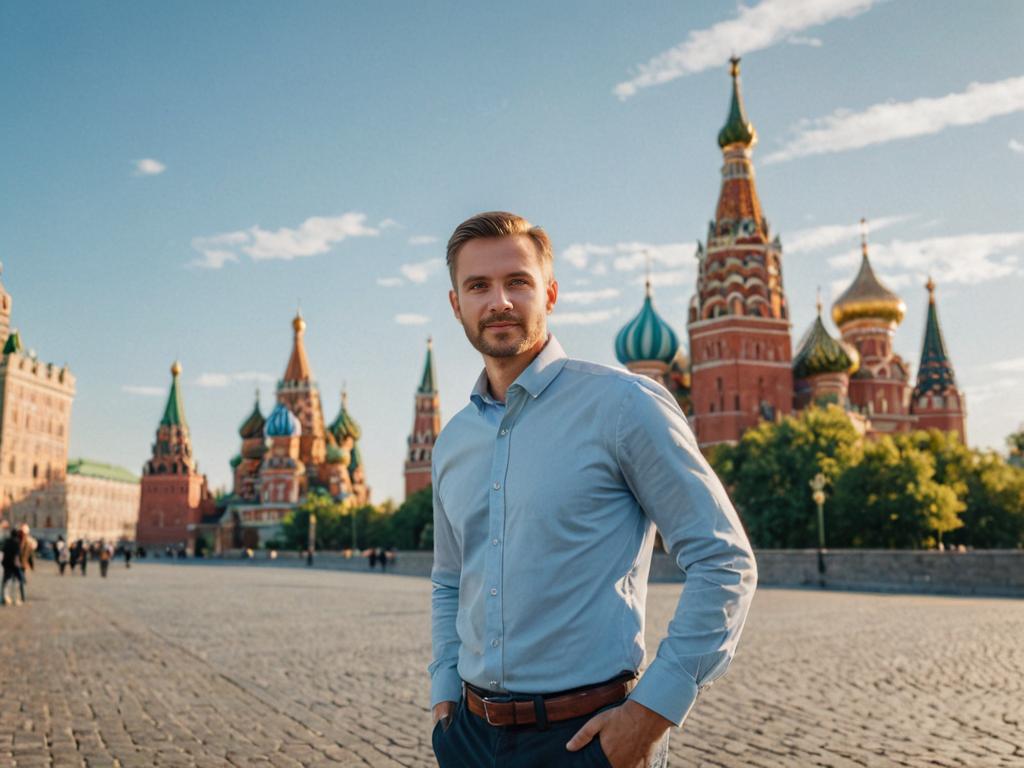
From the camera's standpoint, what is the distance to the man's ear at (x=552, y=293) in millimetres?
2600

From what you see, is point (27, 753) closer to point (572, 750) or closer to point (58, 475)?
point (572, 750)

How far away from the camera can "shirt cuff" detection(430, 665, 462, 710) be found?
2.61 meters

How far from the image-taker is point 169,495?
105062mm

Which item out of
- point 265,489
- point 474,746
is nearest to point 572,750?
point 474,746

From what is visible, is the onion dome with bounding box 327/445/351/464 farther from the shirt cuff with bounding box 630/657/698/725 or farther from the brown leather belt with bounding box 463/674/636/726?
the shirt cuff with bounding box 630/657/698/725

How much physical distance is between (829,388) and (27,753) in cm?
5683

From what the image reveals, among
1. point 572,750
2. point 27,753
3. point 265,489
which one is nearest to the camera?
point 572,750

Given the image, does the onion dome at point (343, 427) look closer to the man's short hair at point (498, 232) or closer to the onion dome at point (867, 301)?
the onion dome at point (867, 301)

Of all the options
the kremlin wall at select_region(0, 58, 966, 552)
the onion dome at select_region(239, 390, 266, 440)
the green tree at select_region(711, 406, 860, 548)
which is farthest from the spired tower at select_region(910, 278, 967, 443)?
the onion dome at select_region(239, 390, 266, 440)

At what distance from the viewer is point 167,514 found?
104625 mm

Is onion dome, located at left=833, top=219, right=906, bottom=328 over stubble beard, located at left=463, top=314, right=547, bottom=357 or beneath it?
over

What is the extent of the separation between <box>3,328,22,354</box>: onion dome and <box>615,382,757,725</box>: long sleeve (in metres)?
90.3

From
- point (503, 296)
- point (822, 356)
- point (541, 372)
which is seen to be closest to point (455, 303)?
point (503, 296)

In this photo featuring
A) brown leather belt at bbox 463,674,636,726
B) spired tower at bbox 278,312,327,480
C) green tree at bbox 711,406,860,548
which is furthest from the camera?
spired tower at bbox 278,312,327,480
